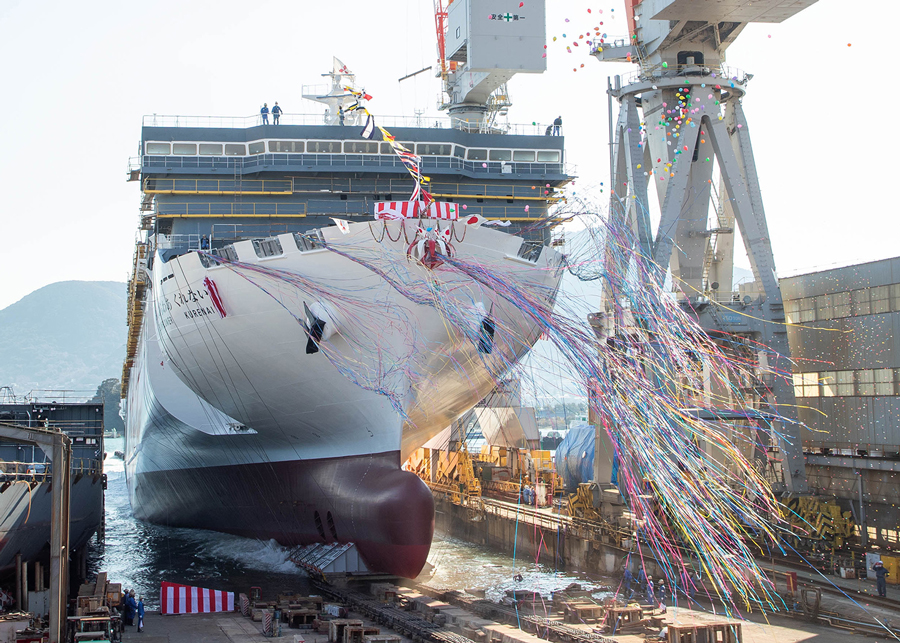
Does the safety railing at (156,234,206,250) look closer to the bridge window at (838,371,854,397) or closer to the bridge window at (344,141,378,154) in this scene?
the bridge window at (344,141,378,154)

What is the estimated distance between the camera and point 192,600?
15.5 m

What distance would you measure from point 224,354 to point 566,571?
9.72 m

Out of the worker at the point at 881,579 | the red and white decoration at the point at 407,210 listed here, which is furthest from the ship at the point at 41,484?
the worker at the point at 881,579

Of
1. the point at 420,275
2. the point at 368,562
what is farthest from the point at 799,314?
the point at 368,562

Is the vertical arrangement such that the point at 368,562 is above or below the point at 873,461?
below

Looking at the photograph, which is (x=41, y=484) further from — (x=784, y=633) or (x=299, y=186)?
(x=784, y=633)

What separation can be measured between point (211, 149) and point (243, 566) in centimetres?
1120

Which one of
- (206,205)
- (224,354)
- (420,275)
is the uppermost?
(206,205)

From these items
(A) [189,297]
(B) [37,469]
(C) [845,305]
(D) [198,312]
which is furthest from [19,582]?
(C) [845,305]

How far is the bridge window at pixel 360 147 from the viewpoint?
23734mm

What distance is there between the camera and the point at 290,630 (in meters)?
13.5

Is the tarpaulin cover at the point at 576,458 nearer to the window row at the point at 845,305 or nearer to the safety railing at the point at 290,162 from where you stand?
the window row at the point at 845,305

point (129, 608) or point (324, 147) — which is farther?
point (324, 147)

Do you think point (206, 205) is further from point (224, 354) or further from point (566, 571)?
point (566, 571)
